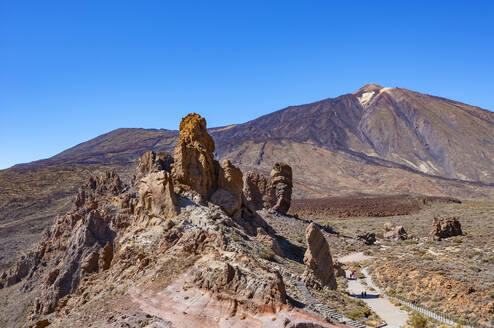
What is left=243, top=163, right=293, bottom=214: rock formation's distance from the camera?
4250 centimetres

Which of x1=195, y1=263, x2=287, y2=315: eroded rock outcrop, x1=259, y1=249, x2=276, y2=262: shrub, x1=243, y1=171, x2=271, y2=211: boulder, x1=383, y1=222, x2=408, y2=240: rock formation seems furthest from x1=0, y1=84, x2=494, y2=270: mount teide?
x1=195, y1=263, x2=287, y2=315: eroded rock outcrop

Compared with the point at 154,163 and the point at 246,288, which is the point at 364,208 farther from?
the point at 246,288

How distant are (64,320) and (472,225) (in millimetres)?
43041

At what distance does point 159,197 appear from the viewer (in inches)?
747

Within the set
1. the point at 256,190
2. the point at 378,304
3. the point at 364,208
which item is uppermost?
the point at 256,190

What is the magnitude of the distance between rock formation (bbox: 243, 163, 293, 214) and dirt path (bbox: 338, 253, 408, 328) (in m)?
14.7

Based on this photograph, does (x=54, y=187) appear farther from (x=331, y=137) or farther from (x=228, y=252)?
(x=331, y=137)

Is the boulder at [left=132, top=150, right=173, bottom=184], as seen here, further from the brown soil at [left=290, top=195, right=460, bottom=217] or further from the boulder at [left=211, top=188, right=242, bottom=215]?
the brown soil at [left=290, top=195, right=460, bottom=217]

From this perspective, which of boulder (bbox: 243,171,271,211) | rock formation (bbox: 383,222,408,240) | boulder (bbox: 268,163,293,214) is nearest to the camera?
boulder (bbox: 243,171,271,211)

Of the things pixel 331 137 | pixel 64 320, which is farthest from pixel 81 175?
pixel 331 137

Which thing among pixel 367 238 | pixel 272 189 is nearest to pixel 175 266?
pixel 272 189

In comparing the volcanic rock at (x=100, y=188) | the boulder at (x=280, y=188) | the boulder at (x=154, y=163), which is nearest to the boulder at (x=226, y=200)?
the boulder at (x=154, y=163)

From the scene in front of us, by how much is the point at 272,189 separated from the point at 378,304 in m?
23.7

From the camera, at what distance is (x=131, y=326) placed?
1170 cm
